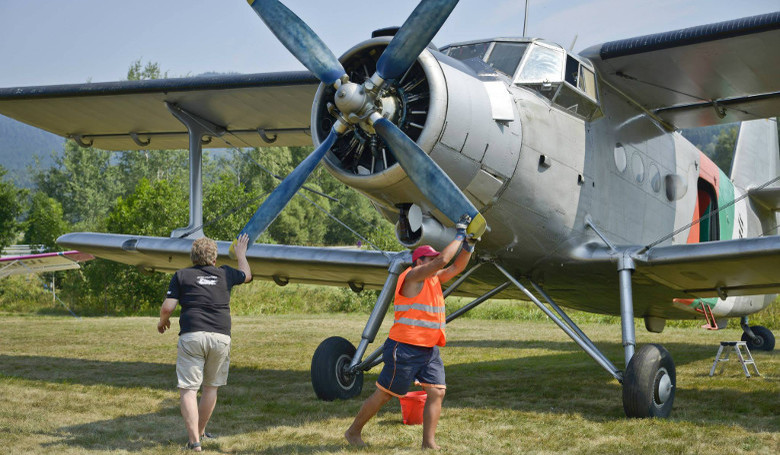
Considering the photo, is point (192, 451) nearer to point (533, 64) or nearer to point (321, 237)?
point (533, 64)

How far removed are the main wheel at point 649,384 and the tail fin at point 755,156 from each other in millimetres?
6529

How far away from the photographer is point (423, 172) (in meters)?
5.48

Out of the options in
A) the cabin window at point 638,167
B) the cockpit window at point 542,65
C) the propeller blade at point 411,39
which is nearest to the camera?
the propeller blade at point 411,39

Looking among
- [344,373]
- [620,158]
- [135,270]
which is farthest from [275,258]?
[135,270]

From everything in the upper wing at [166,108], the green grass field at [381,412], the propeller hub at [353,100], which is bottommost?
the green grass field at [381,412]

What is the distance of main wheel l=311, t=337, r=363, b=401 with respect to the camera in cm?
745

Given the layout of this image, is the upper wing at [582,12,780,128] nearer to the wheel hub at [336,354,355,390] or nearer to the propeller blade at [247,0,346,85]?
the propeller blade at [247,0,346,85]

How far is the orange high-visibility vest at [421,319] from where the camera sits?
5168 millimetres

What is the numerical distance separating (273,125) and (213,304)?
6306 mm

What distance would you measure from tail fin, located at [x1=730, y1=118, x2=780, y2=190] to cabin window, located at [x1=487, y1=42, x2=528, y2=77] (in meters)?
6.68

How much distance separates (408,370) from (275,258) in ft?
15.3

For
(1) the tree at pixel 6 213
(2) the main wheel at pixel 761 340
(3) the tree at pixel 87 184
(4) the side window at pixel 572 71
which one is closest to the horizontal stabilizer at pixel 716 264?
(4) the side window at pixel 572 71

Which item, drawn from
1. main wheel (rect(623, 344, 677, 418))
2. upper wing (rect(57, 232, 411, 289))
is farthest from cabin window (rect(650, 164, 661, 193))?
upper wing (rect(57, 232, 411, 289))

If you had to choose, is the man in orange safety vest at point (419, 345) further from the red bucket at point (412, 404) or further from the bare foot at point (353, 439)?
the red bucket at point (412, 404)
